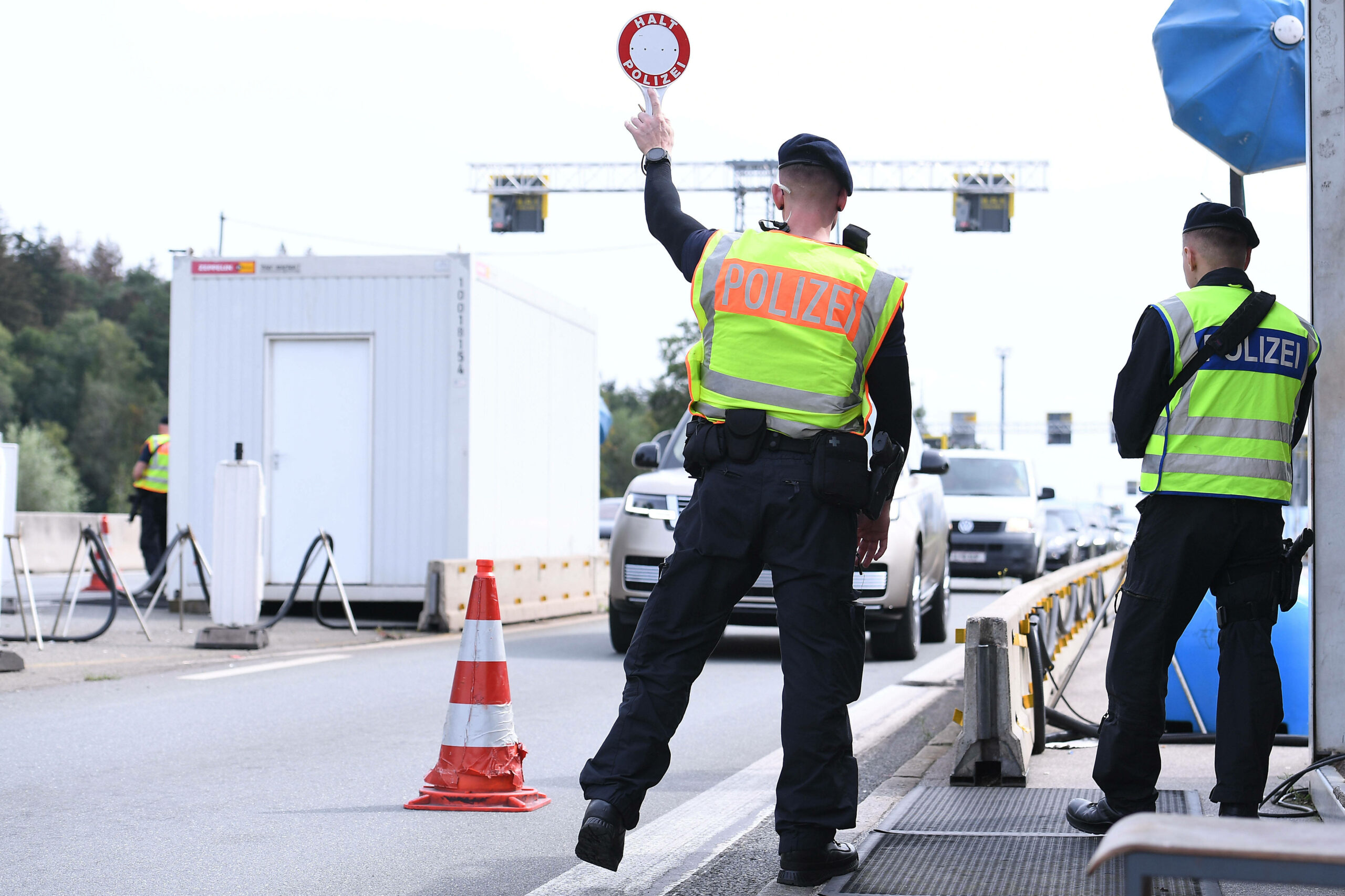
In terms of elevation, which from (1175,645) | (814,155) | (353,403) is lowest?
(1175,645)

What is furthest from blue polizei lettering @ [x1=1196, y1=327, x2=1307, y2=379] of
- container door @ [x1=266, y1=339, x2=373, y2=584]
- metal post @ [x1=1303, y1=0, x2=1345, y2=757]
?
container door @ [x1=266, y1=339, x2=373, y2=584]

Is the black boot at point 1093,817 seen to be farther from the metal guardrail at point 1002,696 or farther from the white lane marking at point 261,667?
the white lane marking at point 261,667

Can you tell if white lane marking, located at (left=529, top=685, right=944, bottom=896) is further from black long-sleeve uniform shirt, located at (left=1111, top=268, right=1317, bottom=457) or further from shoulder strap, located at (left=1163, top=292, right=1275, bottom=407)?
shoulder strap, located at (left=1163, top=292, right=1275, bottom=407)

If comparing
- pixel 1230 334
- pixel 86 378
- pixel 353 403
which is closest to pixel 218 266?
pixel 353 403

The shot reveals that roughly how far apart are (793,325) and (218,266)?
11.5 metres

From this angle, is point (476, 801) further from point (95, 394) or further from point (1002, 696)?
point (95, 394)

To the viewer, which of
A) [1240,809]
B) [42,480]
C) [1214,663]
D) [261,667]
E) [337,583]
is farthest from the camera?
[42,480]

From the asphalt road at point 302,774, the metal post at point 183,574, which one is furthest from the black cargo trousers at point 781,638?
the metal post at point 183,574

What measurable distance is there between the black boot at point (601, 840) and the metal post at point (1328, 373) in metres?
2.49

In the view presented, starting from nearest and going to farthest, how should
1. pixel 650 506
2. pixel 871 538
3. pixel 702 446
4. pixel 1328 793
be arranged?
pixel 702 446, pixel 871 538, pixel 1328 793, pixel 650 506

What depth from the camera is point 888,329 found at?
4031 mm

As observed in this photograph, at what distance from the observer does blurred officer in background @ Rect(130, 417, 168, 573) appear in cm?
1638

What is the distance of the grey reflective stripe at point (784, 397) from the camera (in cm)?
395

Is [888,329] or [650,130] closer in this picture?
[888,329]
